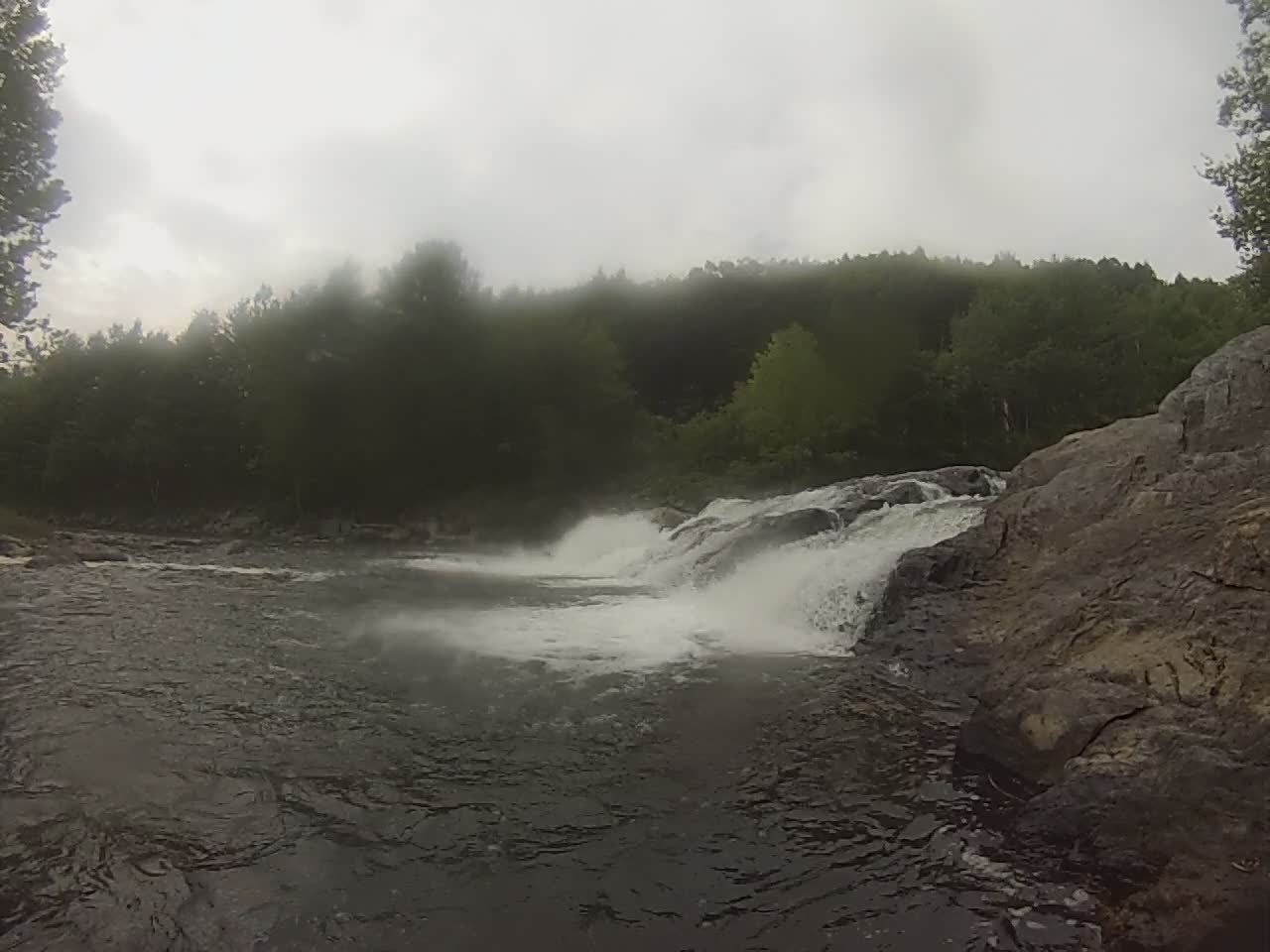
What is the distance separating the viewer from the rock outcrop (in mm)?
5156

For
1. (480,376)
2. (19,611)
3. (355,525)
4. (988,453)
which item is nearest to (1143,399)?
(988,453)

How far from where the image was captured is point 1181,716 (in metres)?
5.98

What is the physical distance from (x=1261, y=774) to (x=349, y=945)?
5.56 m

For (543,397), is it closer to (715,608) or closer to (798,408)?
(798,408)

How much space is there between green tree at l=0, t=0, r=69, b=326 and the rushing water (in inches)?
479

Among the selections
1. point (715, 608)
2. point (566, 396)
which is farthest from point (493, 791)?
point (566, 396)

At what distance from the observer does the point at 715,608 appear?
1514 cm

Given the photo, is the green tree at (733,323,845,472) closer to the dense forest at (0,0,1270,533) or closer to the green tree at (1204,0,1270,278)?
the dense forest at (0,0,1270,533)

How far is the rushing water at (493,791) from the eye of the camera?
5098 mm

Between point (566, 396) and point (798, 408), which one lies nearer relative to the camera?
point (798, 408)

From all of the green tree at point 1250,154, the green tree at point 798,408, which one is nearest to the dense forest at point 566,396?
the green tree at point 798,408

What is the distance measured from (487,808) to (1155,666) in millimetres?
5180

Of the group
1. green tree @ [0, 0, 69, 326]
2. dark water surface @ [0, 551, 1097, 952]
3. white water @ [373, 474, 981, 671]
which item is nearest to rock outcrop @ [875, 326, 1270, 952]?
dark water surface @ [0, 551, 1097, 952]

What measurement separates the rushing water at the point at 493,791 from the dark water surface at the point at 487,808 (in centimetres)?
2
